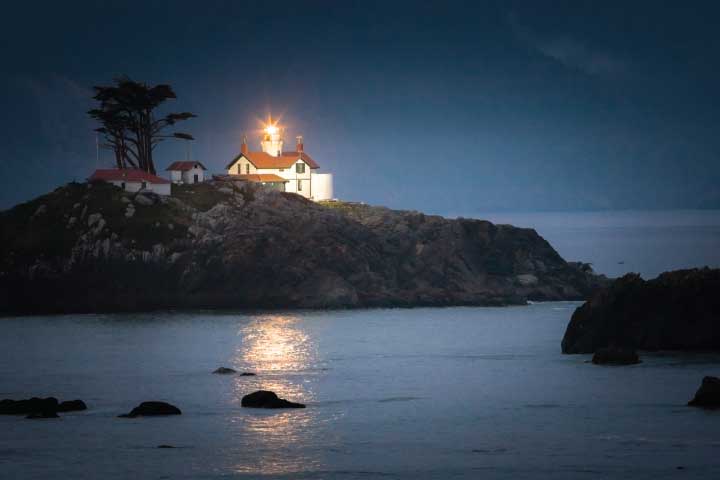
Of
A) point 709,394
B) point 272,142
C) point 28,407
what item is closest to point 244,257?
point 272,142

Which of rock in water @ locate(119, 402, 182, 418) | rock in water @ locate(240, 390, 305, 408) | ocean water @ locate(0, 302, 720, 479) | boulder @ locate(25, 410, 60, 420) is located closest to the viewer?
ocean water @ locate(0, 302, 720, 479)

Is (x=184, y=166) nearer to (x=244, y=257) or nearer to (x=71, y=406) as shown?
(x=244, y=257)

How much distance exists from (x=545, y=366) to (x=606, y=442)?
2845cm

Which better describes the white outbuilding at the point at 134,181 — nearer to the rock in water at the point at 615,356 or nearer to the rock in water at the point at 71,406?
the rock in water at the point at 615,356

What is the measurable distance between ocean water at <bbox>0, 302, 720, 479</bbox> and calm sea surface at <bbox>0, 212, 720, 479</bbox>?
13 centimetres

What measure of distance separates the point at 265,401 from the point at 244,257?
6082 cm

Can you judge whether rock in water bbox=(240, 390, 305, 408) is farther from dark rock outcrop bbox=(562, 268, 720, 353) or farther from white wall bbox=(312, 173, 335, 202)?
white wall bbox=(312, 173, 335, 202)

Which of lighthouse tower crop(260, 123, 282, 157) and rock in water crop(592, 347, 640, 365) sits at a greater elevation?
lighthouse tower crop(260, 123, 282, 157)

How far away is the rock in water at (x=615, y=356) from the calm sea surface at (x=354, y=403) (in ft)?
3.42

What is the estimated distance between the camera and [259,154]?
162000 mm

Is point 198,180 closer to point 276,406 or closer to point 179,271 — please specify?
point 179,271

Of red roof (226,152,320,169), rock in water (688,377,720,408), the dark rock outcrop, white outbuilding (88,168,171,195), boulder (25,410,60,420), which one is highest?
red roof (226,152,320,169)

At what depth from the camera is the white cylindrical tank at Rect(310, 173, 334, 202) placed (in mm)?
159375

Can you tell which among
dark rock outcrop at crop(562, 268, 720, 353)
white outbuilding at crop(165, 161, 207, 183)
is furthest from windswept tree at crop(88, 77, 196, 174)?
dark rock outcrop at crop(562, 268, 720, 353)
